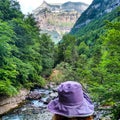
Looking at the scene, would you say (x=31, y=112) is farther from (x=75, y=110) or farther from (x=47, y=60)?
(x=47, y=60)

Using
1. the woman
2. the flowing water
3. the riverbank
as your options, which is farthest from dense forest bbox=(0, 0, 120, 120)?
the woman

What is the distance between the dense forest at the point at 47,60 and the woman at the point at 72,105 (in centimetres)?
1296

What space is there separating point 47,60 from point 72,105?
56.0 meters

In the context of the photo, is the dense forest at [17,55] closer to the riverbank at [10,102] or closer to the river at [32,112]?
the riverbank at [10,102]

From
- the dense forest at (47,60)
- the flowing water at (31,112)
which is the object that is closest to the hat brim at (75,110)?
the dense forest at (47,60)

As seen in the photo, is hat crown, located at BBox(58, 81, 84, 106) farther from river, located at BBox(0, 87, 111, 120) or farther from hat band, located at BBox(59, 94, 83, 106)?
river, located at BBox(0, 87, 111, 120)

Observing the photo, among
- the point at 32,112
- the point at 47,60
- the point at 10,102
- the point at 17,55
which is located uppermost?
the point at 17,55

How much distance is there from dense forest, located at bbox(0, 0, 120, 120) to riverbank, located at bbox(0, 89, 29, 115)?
0.92 metres

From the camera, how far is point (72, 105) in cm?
286

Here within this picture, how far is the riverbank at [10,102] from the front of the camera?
3155cm

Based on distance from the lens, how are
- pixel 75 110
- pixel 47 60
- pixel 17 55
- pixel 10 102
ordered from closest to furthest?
pixel 75 110, pixel 10 102, pixel 17 55, pixel 47 60

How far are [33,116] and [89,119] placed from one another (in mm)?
26007

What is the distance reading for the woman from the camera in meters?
2.81

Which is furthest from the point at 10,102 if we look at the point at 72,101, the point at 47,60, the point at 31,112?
the point at 72,101
